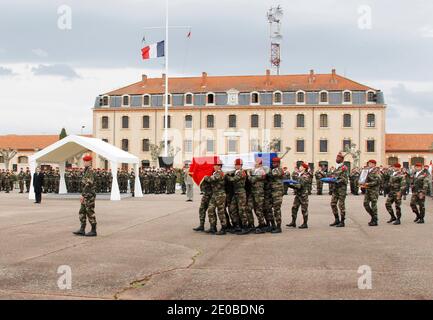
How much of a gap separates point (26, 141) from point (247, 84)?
35.0 meters

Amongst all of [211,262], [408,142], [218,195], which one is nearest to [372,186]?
[218,195]

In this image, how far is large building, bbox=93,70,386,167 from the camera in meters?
69.1

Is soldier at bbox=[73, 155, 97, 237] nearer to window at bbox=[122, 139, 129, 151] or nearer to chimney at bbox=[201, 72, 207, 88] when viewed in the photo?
chimney at bbox=[201, 72, 207, 88]

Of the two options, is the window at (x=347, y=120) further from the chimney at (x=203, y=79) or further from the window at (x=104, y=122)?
the window at (x=104, y=122)

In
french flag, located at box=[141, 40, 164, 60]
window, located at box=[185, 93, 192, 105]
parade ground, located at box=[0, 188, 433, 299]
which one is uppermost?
window, located at box=[185, 93, 192, 105]

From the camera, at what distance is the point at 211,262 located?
9.26 m

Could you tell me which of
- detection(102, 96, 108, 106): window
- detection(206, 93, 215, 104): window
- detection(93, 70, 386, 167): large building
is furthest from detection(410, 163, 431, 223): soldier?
detection(102, 96, 108, 106): window

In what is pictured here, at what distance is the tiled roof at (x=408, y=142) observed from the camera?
71688 mm

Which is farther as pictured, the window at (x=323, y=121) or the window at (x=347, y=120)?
the window at (x=323, y=121)

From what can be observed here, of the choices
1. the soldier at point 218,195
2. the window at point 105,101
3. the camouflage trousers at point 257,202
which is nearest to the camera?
the soldier at point 218,195

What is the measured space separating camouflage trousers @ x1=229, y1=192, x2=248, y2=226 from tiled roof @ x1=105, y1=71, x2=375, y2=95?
5792 cm

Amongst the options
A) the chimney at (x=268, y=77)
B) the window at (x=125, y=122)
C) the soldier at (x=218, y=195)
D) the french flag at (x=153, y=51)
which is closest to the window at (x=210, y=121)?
the chimney at (x=268, y=77)

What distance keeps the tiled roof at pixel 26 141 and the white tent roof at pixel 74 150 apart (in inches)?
2107
